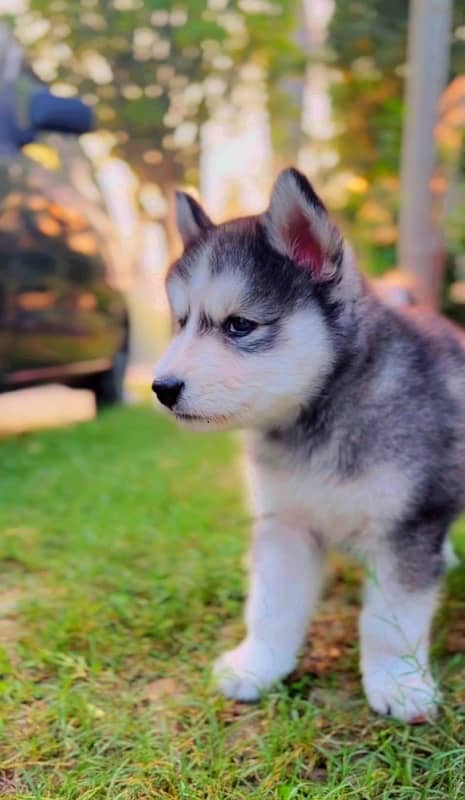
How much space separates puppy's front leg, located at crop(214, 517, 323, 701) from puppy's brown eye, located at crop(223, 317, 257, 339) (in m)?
0.58

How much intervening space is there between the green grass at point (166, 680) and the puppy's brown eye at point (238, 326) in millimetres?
938

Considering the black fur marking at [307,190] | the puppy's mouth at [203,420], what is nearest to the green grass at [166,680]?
the puppy's mouth at [203,420]

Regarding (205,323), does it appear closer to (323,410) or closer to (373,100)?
(323,410)

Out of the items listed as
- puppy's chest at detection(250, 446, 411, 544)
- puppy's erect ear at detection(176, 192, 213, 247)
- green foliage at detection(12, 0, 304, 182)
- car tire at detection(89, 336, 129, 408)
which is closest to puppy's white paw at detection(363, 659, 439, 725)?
puppy's chest at detection(250, 446, 411, 544)

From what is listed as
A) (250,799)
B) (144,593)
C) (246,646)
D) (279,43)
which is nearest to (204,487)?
(144,593)

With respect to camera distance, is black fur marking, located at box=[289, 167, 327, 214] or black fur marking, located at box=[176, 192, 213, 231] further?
black fur marking, located at box=[176, 192, 213, 231]

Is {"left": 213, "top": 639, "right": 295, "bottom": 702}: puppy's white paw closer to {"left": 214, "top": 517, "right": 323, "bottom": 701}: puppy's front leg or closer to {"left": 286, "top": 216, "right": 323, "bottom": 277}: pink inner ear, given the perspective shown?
{"left": 214, "top": 517, "right": 323, "bottom": 701}: puppy's front leg

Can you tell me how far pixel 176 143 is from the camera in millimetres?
6055

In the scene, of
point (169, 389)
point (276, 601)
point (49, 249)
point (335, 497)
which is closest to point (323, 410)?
point (335, 497)

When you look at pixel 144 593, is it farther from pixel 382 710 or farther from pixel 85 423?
pixel 85 423

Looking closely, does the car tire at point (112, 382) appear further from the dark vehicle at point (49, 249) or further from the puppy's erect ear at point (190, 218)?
the puppy's erect ear at point (190, 218)

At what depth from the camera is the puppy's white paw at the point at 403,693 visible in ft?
6.51

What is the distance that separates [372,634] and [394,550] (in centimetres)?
24

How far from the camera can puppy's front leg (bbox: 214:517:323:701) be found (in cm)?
222
